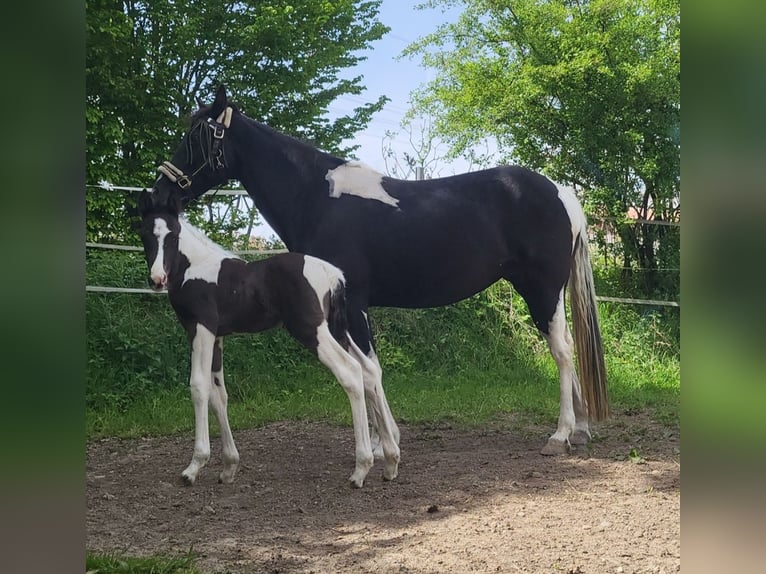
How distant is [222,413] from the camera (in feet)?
13.0

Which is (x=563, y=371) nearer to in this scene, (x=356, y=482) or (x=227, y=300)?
(x=356, y=482)

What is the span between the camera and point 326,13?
8.52 m

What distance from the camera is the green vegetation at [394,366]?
19.1 feet

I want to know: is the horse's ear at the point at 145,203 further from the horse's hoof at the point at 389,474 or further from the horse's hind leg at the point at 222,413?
the horse's hoof at the point at 389,474

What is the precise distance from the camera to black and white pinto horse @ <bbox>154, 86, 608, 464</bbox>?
4.33 metres

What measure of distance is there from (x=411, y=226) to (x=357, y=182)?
1.43 ft

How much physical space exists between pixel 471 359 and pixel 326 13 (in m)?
4.42

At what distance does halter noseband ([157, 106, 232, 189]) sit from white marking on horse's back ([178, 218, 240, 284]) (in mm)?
362

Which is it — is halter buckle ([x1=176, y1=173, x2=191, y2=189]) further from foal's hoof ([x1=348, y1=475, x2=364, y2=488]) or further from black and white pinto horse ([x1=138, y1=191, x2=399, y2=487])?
foal's hoof ([x1=348, y1=475, x2=364, y2=488])

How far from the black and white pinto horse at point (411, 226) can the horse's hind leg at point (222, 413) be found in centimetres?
80

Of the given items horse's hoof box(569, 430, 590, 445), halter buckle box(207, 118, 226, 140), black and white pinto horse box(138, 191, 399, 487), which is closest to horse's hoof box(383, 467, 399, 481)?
black and white pinto horse box(138, 191, 399, 487)
